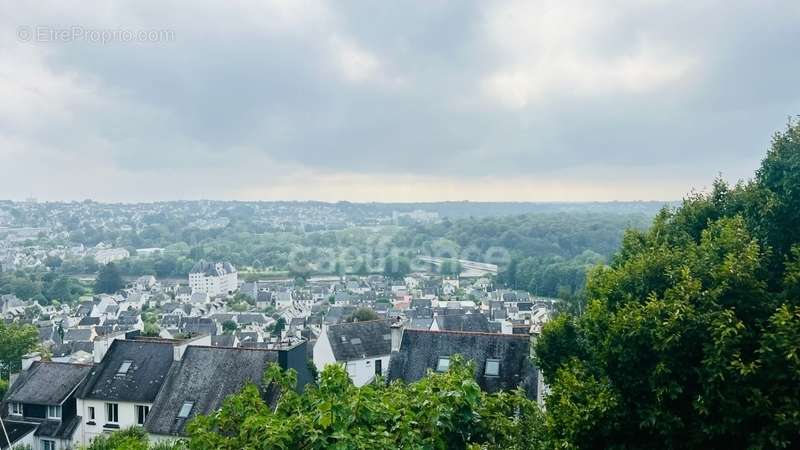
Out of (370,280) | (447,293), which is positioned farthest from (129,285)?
(447,293)

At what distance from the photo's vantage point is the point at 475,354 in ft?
74.8

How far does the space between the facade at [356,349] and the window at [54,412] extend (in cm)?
1620

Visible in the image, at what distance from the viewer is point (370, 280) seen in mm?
147250

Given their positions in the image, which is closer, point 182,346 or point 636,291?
point 636,291

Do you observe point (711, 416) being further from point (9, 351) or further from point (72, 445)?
point (9, 351)

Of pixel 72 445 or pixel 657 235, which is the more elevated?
pixel 657 235

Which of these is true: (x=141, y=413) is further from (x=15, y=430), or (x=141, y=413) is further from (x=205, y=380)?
(x=15, y=430)

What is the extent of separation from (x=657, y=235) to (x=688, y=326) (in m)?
7.09

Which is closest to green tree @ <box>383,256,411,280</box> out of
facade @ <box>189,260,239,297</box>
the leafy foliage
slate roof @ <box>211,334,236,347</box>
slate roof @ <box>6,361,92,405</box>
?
facade @ <box>189,260,239,297</box>

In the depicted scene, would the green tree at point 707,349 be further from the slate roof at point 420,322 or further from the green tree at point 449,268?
the green tree at point 449,268

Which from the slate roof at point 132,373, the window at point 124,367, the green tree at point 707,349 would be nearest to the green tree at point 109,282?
the slate roof at point 132,373

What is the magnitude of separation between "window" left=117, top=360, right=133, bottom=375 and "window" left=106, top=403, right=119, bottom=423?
4.10ft

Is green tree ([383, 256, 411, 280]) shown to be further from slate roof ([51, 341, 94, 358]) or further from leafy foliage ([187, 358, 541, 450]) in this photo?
leafy foliage ([187, 358, 541, 450])

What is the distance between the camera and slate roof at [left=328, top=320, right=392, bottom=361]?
40.4 meters
